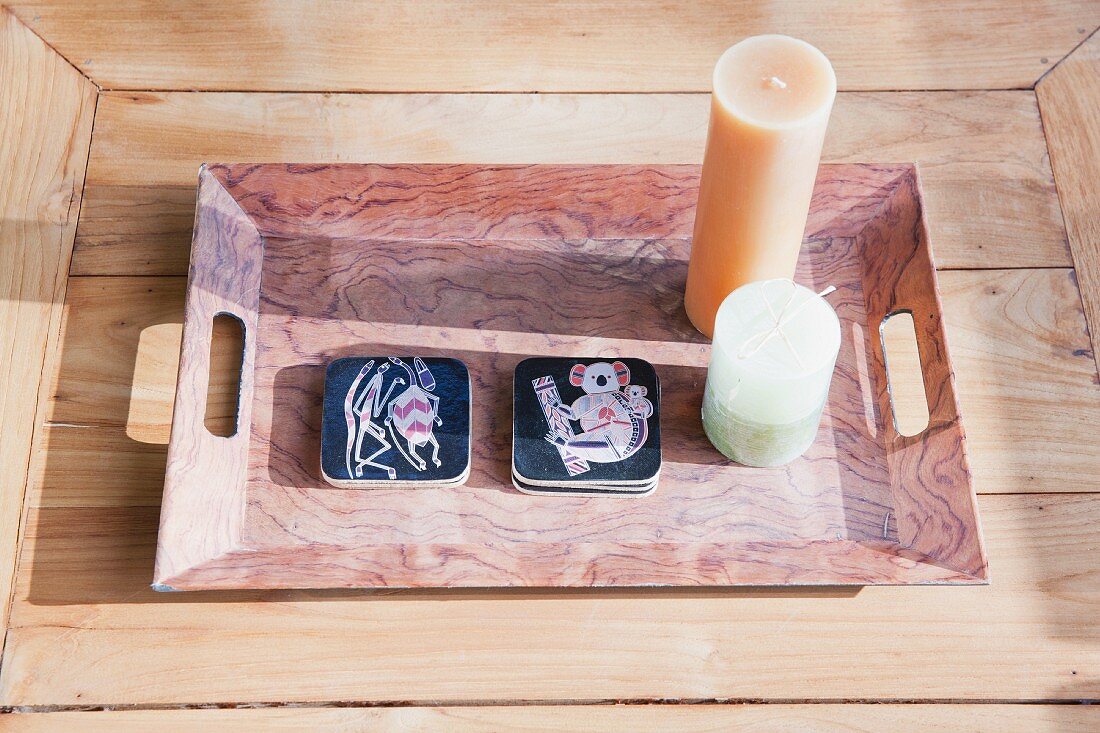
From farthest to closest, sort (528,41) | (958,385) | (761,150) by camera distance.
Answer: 1. (528,41)
2. (958,385)
3. (761,150)

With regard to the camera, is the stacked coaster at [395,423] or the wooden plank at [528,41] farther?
the wooden plank at [528,41]

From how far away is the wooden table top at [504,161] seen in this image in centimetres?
54

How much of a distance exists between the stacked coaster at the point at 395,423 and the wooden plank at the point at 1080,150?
39 centimetres

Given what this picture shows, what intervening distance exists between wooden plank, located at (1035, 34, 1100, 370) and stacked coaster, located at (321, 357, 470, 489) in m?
0.39

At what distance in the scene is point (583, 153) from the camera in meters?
0.70

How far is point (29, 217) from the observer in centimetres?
67

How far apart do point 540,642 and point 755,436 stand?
0.15m

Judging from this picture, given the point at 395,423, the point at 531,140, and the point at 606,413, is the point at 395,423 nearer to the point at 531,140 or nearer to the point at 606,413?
the point at 606,413

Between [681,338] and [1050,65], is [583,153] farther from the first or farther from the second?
[1050,65]

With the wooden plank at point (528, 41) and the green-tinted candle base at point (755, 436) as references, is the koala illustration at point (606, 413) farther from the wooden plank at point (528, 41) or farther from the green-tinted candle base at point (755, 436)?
the wooden plank at point (528, 41)

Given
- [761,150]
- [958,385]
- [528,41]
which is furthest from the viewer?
[528,41]

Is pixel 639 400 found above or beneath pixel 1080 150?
beneath

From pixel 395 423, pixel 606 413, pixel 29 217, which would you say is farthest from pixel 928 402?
pixel 29 217

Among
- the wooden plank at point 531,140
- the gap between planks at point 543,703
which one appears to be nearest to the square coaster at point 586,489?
the gap between planks at point 543,703
